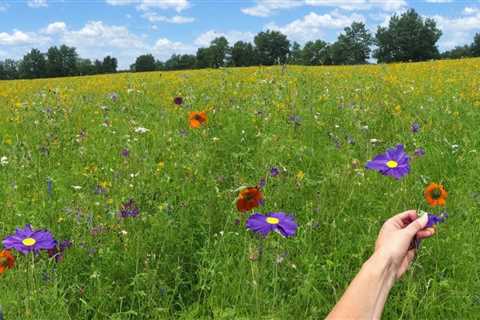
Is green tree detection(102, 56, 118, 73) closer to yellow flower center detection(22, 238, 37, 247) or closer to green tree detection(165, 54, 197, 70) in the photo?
green tree detection(165, 54, 197, 70)

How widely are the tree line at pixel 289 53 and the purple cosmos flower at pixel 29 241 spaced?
176 ft

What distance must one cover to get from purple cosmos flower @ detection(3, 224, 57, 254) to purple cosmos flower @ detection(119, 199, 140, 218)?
3.68 feet

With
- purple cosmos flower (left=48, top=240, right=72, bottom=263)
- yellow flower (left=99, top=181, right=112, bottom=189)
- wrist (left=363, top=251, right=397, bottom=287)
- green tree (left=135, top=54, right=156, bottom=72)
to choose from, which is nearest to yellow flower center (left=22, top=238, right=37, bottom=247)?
purple cosmos flower (left=48, top=240, right=72, bottom=263)

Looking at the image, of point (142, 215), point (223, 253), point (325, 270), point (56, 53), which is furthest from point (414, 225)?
point (56, 53)

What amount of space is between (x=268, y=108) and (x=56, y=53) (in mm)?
63904

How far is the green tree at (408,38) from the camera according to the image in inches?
2255

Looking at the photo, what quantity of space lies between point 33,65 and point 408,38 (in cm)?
4763

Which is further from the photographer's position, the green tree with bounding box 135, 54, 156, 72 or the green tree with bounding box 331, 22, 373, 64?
the green tree with bounding box 135, 54, 156, 72

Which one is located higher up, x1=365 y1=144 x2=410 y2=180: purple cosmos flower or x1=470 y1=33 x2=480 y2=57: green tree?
x1=470 y1=33 x2=480 y2=57: green tree

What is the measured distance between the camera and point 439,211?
3.35 meters

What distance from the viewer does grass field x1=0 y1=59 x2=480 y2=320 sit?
8.15ft

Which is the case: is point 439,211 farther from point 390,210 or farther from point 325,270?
point 325,270

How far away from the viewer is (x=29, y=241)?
1821mm

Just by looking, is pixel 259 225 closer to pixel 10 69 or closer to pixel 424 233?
pixel 424 233
